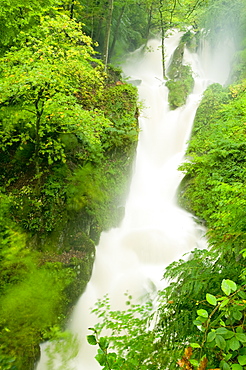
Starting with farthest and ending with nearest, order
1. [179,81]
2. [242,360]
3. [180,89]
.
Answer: [179,81] → [180,89] → [242,360]

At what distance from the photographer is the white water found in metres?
5.57

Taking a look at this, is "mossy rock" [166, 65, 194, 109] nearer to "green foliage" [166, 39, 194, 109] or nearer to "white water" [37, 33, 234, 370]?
"green foliage" [166, 39, 194, 109]

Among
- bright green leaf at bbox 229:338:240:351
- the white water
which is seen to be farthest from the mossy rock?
bright green leaf at bbox 229:338:240:351

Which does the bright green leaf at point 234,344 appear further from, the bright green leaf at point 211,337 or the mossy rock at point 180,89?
the mossy rock at point 180,89

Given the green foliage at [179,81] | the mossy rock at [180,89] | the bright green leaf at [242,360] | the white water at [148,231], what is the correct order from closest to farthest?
the bright green leaf at [242,360]
the white water at [148,231]
the mossy rock at [180,89]
the green foliage at [179,81]

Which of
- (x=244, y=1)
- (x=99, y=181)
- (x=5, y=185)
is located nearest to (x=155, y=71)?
(x=244, y=1)

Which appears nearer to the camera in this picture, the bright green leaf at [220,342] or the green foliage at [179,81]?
the bright green leaf at [220,342]

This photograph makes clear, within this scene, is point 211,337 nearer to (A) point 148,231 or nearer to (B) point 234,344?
(B) point 234,344

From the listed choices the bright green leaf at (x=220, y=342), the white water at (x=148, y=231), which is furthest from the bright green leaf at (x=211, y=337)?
the white water at (x=148, y=231)

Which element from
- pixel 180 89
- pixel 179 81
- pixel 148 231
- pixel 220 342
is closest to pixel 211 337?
pixel 220 342

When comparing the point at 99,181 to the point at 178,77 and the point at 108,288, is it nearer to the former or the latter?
the point at 108,288

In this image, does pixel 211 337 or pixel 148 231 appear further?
pixel 148 231

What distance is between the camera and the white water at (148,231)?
5.57 m

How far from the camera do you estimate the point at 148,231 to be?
7.54m
